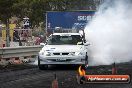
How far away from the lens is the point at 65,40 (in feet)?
62.0

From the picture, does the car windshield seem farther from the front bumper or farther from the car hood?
the front bumper

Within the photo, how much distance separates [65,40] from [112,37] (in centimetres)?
495

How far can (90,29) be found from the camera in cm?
2423

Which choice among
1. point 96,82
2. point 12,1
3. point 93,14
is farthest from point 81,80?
point 12,1

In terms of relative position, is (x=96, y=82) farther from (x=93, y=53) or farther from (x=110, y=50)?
(x=110, y=50)

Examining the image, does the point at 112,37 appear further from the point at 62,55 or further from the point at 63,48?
the point at 62,55

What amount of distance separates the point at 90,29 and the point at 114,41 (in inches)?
75.0

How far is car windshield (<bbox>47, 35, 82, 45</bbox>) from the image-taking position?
18712 mm

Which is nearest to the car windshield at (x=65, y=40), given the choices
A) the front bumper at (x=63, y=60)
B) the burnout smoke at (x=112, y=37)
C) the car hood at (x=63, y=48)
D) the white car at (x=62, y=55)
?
the car hood at (x=63, y=48)

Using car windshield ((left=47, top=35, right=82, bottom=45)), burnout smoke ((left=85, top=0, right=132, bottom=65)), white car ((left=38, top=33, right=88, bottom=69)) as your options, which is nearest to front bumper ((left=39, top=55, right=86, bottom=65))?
white car ((left=38, top=33, right=88, bottom=69))

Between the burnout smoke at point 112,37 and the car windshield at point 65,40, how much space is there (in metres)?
1.56

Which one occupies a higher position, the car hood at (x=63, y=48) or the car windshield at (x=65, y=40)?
the car windshield at (x=65, y=40)

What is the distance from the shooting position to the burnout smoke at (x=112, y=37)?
21172 mm

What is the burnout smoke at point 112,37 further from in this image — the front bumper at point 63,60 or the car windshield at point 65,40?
the front bumper at point 63,60
